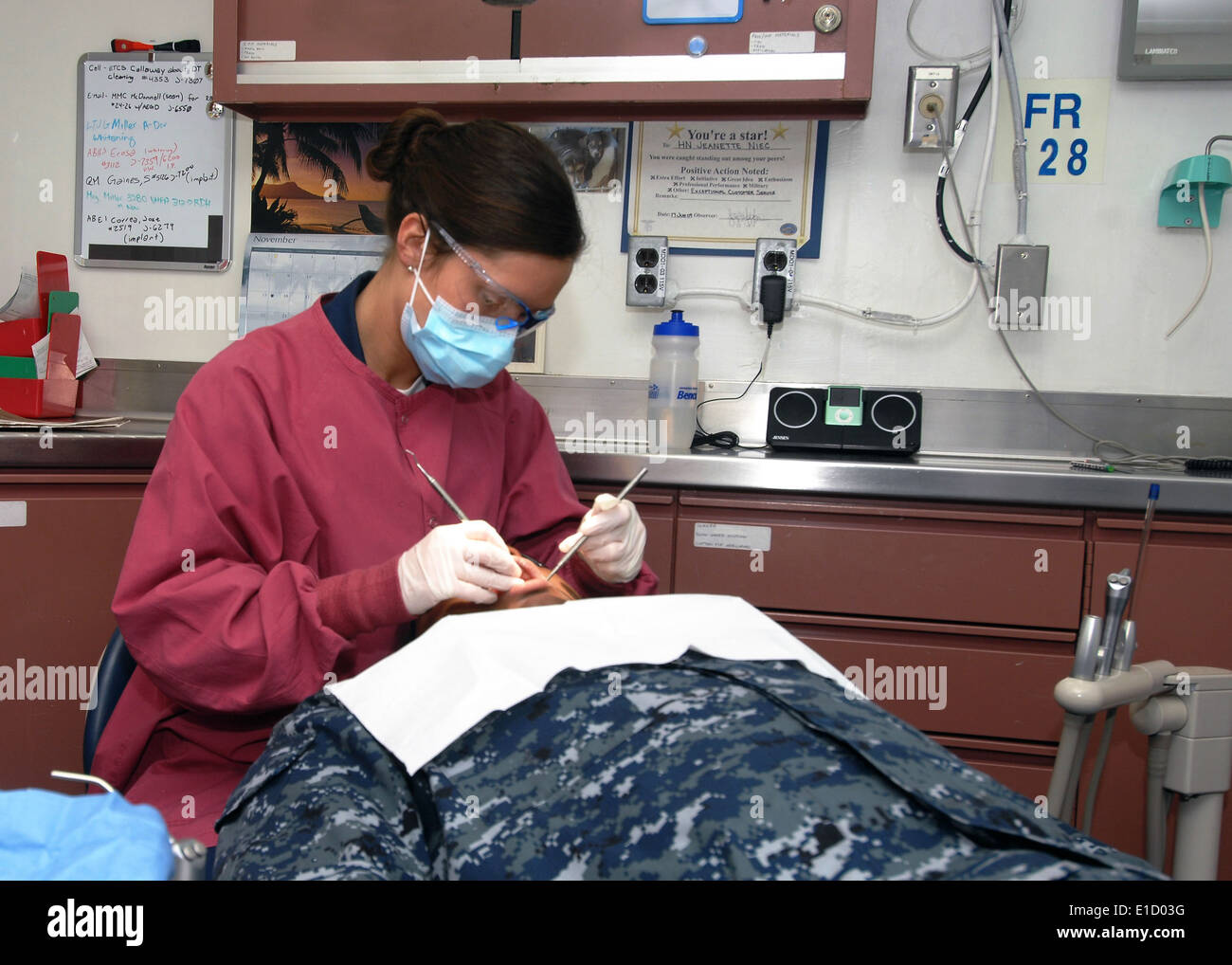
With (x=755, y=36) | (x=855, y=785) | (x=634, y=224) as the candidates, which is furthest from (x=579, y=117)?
(x=855, y=785)

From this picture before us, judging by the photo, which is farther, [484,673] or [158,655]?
Result: [158,655]

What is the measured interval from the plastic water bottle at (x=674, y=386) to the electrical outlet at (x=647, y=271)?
11 centimetres

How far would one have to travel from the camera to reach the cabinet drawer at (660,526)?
A: 70.2 inches

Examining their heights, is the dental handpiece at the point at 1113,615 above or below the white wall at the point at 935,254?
below

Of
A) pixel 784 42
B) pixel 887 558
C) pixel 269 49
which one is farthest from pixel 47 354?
pixel 887 558

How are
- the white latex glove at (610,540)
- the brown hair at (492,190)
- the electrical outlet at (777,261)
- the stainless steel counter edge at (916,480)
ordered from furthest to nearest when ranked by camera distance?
the electrical outlet at (777,261) < the stainless steel counter edge at (916,480) < the white latex glove at (610,540) < the brown hair at (492,190)

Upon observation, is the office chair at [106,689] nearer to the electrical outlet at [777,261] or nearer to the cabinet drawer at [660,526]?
the cabinet drawer at [660,526]

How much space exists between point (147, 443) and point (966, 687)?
63.2 inches

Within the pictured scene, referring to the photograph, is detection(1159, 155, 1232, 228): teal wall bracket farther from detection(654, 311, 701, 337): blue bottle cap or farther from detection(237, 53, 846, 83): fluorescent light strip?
detection(654, 311, 701, 337): blue bottle cap

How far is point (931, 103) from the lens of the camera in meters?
2.09

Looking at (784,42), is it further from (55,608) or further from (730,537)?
(55,608)

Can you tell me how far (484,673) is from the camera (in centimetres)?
81

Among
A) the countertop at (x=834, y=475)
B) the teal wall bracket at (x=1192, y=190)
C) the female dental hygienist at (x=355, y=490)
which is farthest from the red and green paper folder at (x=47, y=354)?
the teal wall bracket at (x=1192, y=190)
